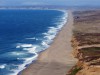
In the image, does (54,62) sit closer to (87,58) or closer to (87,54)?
(87,58)

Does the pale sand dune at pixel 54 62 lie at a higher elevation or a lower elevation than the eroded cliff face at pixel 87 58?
lower

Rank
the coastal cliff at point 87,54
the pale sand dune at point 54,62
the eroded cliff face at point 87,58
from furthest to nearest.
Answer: the pale sand dune at point 54,62 < the coastal cliff at point 87,54 < the eroded cliff face at point 87,58

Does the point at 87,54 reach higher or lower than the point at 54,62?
higher

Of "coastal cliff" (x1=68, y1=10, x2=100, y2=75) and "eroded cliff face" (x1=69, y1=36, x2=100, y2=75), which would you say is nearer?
"eroded cliff face" (x1=69, y1=36, x2=100, y2=75)

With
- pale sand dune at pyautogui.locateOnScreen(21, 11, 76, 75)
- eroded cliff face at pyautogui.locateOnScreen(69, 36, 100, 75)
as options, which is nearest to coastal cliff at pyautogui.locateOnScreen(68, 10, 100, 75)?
eroded cliff face at pyautogui.locateOnScreen(69, 36, 100, 75)

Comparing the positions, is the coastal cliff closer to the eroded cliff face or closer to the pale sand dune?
the eroded cliff face

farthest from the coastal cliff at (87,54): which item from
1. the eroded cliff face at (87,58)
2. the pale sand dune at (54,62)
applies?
the pale sand dune at (54,62)

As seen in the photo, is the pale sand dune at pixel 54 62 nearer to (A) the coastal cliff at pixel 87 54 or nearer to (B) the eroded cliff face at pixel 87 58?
(B) the eroded cliff face at pixel 87 58

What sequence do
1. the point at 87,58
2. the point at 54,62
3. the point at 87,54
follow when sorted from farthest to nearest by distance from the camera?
the point at 87,54
the point at 54,62
the point at 87,58

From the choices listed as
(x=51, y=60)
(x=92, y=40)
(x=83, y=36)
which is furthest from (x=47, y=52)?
(x=83, y=36)

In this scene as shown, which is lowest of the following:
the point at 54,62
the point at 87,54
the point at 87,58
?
the point at 54,62

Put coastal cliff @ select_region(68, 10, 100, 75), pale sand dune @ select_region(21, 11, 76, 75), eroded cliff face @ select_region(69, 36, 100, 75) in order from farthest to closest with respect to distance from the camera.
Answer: pale sand dune @ select_region(21, 11, 76, 75)
coastal cliff @ select_region(68, 10, 100, 75)
eroded cliff face @ select_region(69, 36, 100, 75)

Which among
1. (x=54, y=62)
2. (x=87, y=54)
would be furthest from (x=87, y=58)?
(x=54, y=62)
